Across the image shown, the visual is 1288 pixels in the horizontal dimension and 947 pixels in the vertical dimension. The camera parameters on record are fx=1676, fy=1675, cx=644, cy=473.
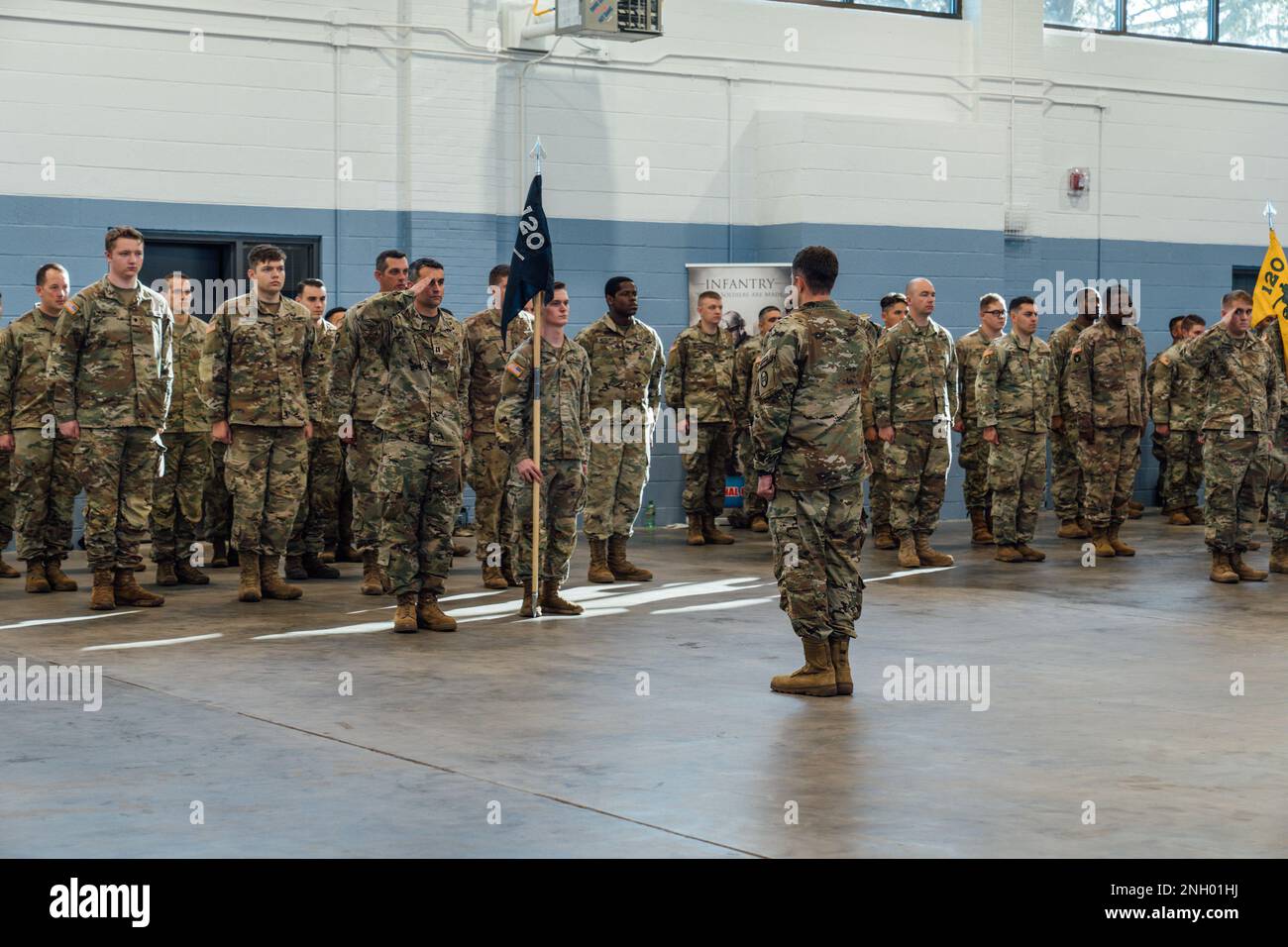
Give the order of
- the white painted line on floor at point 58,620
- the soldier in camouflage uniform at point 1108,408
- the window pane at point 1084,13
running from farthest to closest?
the window pane at point 1084,13 → the soldier in camouflage uniform at point 1108,408 → the white painted line on floor at point 58,620

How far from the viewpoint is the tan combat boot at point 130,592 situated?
937cm

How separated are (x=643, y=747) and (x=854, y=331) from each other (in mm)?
2053

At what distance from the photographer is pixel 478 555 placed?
10.8m

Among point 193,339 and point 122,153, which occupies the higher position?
point 122,153

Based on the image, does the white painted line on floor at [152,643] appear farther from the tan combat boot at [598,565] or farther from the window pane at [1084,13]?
the window pane at [1084,13]

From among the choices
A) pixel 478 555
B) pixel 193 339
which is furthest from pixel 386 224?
pixel 478 555

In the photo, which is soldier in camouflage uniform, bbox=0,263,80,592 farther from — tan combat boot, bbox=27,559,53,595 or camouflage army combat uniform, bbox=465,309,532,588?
camouflage army combat uniform, bbox=465,309,532,588

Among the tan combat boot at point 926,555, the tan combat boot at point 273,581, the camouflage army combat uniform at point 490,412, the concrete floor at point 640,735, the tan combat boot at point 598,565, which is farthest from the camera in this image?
the tan combat boot at point 926,555

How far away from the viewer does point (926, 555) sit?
11.7m

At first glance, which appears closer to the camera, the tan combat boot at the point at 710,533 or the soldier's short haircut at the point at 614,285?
the soldier's short haircut at the point at 614,285

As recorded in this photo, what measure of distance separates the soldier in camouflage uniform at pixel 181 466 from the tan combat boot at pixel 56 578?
0.56m

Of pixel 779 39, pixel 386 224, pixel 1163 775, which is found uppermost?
pixel 779 39

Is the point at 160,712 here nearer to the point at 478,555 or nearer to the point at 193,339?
the point at 478,555

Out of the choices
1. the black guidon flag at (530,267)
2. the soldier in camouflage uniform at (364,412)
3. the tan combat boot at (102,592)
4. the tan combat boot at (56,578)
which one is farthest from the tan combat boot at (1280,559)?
the tan combat boot at (56,578)
